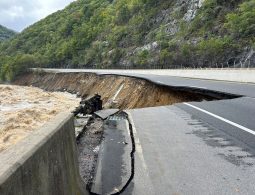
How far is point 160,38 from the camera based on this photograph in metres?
84.5

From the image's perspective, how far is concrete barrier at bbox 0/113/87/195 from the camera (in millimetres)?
3174

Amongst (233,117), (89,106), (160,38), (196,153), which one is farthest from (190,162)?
(160,38)

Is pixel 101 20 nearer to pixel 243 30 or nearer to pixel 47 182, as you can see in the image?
pixel 243 30

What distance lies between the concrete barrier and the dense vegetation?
51546 mm

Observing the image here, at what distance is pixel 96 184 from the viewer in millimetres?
6711

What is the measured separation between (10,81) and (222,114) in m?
140

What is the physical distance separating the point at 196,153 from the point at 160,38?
77.6 m

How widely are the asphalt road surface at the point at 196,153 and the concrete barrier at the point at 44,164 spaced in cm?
142

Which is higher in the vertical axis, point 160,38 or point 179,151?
point 160,38

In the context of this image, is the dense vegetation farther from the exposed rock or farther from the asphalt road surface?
the asphalt road surface

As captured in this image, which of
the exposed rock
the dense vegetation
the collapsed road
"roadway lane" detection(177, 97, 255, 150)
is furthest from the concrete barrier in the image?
the exposed rock

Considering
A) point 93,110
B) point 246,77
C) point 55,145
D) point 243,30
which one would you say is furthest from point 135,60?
point 55,145

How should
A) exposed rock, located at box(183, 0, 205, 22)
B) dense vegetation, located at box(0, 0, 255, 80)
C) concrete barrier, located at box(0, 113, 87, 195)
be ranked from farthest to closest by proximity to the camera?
exposed rock, located at box(183, 0, 205, 22), dense vegetation, located at box(0, 0, 255, 80), concrete barrier, located at box(0, 113, 87, 195)

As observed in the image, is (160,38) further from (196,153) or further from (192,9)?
(196,153)
